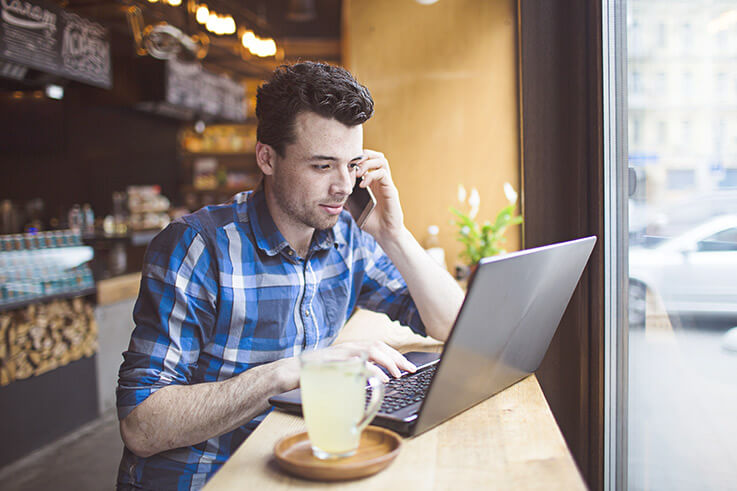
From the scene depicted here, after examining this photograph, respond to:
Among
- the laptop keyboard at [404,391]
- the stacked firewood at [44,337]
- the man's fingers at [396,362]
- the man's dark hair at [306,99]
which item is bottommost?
the stacked firewood at [44,337]

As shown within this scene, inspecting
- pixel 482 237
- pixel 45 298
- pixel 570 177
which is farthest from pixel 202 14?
pixel 570 177

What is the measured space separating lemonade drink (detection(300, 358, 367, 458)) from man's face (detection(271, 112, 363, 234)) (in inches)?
25.2

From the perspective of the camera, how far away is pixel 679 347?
1115 mm

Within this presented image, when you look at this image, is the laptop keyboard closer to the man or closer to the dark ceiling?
the man

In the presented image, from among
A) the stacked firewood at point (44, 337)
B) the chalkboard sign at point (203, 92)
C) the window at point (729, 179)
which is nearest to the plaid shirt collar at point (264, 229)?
the window at point (729, 179)

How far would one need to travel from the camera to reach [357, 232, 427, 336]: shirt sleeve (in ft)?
4.90

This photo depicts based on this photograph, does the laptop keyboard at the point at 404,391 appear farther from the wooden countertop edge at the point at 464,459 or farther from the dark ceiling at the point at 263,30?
the dark ceiling at the point at 263,30

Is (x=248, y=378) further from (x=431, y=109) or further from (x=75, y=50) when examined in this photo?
(x=75, y=50)

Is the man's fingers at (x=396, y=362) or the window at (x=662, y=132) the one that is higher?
the window at (x=662, y=132)

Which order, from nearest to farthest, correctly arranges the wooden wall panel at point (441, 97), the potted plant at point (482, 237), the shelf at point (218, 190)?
1. the potted plant at point (482, 237)
2. the wooden wall panel at point (441, 97)
3. the shelf at point (218, 190)

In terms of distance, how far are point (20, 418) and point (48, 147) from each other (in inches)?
121

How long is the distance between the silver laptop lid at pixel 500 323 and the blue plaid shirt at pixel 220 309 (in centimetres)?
49

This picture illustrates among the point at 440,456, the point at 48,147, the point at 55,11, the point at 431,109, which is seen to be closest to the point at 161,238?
the point at 440,456

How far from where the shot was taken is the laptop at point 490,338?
0.70 metres
